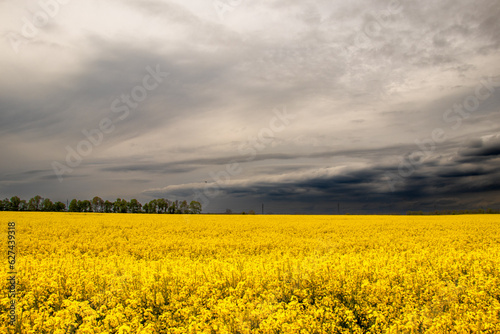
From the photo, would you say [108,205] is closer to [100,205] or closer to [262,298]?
[100,205]

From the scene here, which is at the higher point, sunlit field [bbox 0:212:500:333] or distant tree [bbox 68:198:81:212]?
distant tree [bbox 68:198:81:212]

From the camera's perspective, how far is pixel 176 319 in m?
5.68

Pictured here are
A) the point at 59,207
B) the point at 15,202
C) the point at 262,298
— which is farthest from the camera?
the point at 15,202

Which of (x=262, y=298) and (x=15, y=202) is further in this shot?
(x=15, y=202)

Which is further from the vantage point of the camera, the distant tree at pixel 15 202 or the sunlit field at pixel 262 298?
the distant tree at pixel 15 202

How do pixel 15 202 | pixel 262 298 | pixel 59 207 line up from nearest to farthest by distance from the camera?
pixel 262 298 < pixel 59 207 < pixel 15 202

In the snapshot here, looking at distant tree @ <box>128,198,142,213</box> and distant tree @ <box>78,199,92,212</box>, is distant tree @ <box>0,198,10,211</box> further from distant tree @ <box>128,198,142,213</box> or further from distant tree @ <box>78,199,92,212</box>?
distant tree @ <box>128,198,142,213</box>

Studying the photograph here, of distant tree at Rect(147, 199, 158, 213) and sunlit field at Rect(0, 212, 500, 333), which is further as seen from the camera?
distant tree at Rect(147, 199, 158, 213)

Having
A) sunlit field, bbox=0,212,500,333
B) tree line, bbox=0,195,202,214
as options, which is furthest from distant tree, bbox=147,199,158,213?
sunlit field, bbox=0,212,500,333

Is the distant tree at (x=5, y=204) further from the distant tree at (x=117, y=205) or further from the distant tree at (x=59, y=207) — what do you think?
the distant tree at (x=117, y=205)

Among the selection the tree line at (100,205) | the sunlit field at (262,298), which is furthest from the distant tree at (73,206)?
the sunlit field at (262,298)

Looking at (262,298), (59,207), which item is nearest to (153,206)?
(59,207)

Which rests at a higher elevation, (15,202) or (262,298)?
(15,202)

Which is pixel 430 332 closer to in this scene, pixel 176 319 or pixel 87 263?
pixel 176 319
